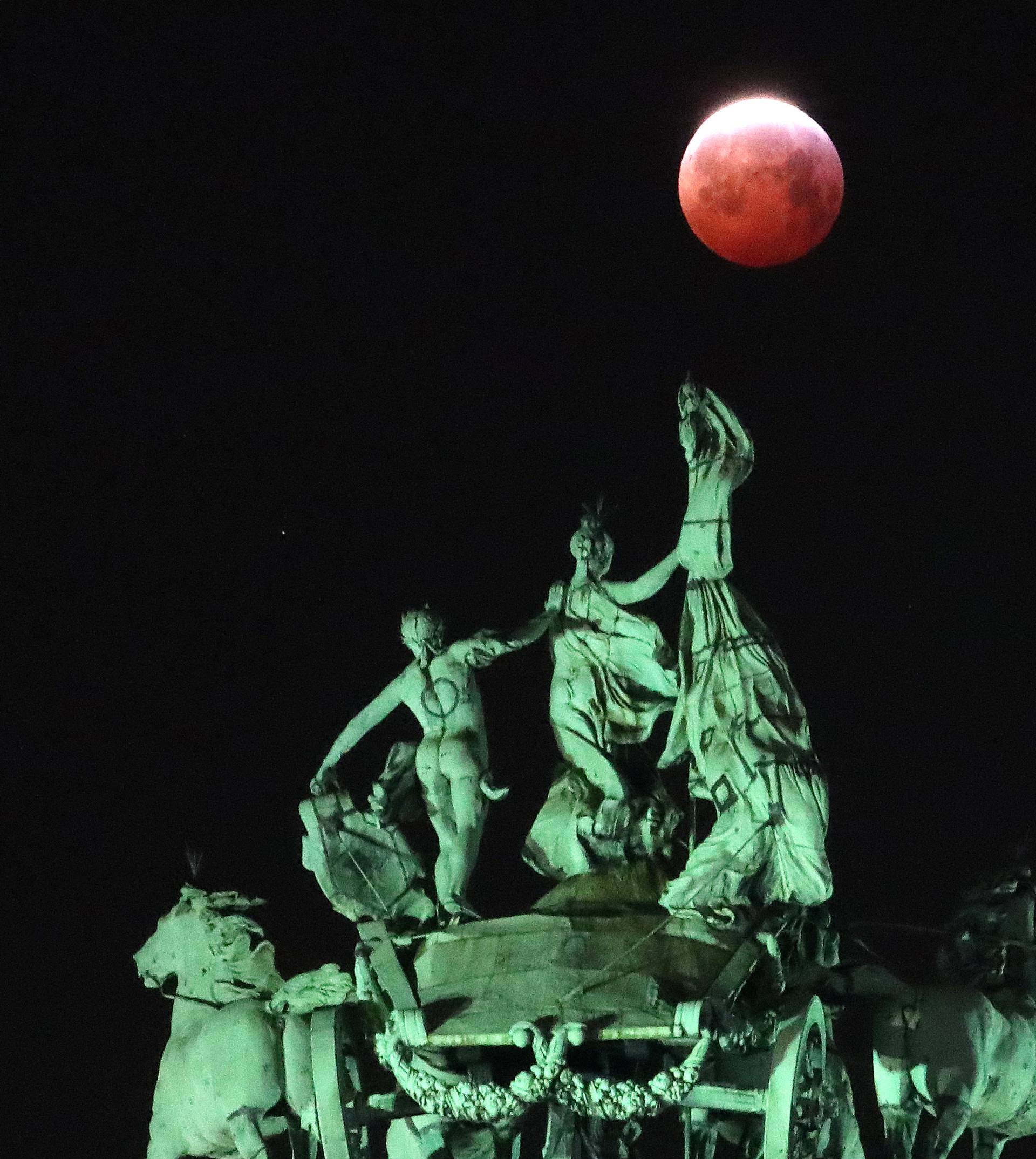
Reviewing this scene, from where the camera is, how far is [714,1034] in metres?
16.9

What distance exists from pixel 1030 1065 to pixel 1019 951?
2.19ft

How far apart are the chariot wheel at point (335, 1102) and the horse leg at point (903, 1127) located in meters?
2.50

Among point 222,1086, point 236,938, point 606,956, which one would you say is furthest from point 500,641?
point 222,1086

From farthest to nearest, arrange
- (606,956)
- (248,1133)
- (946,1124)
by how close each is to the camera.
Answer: (248,1133), (946,1124), (606,956)

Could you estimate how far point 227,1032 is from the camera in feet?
60.7

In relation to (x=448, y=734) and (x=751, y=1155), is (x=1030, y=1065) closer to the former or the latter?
(x=751, y=1155)

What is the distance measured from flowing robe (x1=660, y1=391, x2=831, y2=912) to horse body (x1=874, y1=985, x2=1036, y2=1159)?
3.04 feet

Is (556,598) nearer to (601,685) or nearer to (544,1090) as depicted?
(601,685)

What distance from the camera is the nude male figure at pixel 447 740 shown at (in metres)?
18.4

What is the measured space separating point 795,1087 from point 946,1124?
1.17m

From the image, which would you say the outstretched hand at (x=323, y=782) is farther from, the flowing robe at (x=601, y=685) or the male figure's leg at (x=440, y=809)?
the flowing robe at (x=601, y=685)

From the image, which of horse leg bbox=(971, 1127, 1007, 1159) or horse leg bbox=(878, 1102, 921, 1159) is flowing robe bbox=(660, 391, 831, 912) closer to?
horse leg bbox=(878, 1102, 921, 1159)

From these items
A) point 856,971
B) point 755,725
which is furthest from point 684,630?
point 856,971

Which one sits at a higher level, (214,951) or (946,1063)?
(214,951)
